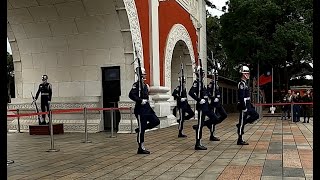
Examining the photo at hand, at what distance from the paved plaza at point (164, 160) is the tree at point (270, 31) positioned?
1464 cm

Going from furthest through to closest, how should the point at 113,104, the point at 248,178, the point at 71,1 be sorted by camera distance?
1. the point at 113,104
2. the point at 71,1
3. the point at 248,178

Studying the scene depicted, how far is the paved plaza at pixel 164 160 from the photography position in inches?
235

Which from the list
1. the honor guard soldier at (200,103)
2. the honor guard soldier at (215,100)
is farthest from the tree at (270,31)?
the honor guard soldier at (200,103)

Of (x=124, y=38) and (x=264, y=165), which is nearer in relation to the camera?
(x=264, y=165)

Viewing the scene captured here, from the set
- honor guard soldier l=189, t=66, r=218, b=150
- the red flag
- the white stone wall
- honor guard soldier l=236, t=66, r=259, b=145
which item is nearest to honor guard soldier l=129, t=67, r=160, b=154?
honor guard soldier l=189, t=66, r=218, b=150

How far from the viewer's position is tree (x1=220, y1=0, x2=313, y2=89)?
77.5 ft

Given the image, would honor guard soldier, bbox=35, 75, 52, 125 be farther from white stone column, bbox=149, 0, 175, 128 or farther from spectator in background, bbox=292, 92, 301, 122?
spectator in background, bbox=292, 92, 301, 122

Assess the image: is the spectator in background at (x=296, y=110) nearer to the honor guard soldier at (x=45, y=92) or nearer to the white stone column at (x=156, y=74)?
the white stone column at (x=156, y=74)

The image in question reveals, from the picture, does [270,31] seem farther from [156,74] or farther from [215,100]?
[215,100]

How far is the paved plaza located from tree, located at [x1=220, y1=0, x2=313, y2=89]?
577 inches

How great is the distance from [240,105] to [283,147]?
1.33 m

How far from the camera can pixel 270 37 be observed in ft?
82.9
